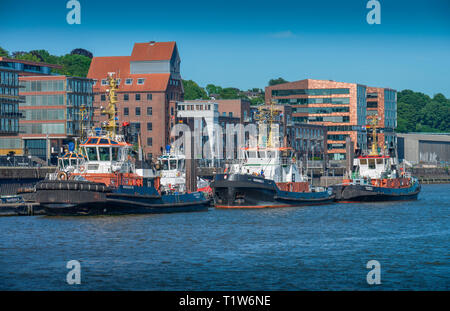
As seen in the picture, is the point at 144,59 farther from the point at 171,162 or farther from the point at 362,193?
the point at 171,162

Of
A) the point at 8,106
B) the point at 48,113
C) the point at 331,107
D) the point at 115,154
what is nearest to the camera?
the point at 115,154

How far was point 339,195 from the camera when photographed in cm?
8781

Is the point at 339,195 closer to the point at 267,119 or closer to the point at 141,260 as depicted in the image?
the point at 267,119

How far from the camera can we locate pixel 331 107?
195750 mm

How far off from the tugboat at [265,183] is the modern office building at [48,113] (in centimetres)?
5642

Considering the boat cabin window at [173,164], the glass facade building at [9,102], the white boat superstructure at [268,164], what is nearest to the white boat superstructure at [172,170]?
the boat cabin window at [173,164]

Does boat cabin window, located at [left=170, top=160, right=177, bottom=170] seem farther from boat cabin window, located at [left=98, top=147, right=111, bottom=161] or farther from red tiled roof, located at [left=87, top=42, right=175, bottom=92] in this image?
red tiled roof, located at [left=87, top=42, right=175, bottom=92]

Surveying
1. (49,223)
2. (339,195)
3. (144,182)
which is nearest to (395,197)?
(339,195)

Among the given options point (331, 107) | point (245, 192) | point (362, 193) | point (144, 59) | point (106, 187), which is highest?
point (144, 59)

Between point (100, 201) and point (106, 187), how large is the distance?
4.02 ft

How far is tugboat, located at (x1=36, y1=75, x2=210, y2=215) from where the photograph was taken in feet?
189

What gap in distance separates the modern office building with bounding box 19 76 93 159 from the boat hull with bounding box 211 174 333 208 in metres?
60.7

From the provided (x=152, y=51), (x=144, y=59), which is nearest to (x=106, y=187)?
(x=144, y=59)

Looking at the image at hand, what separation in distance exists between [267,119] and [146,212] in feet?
69.1
